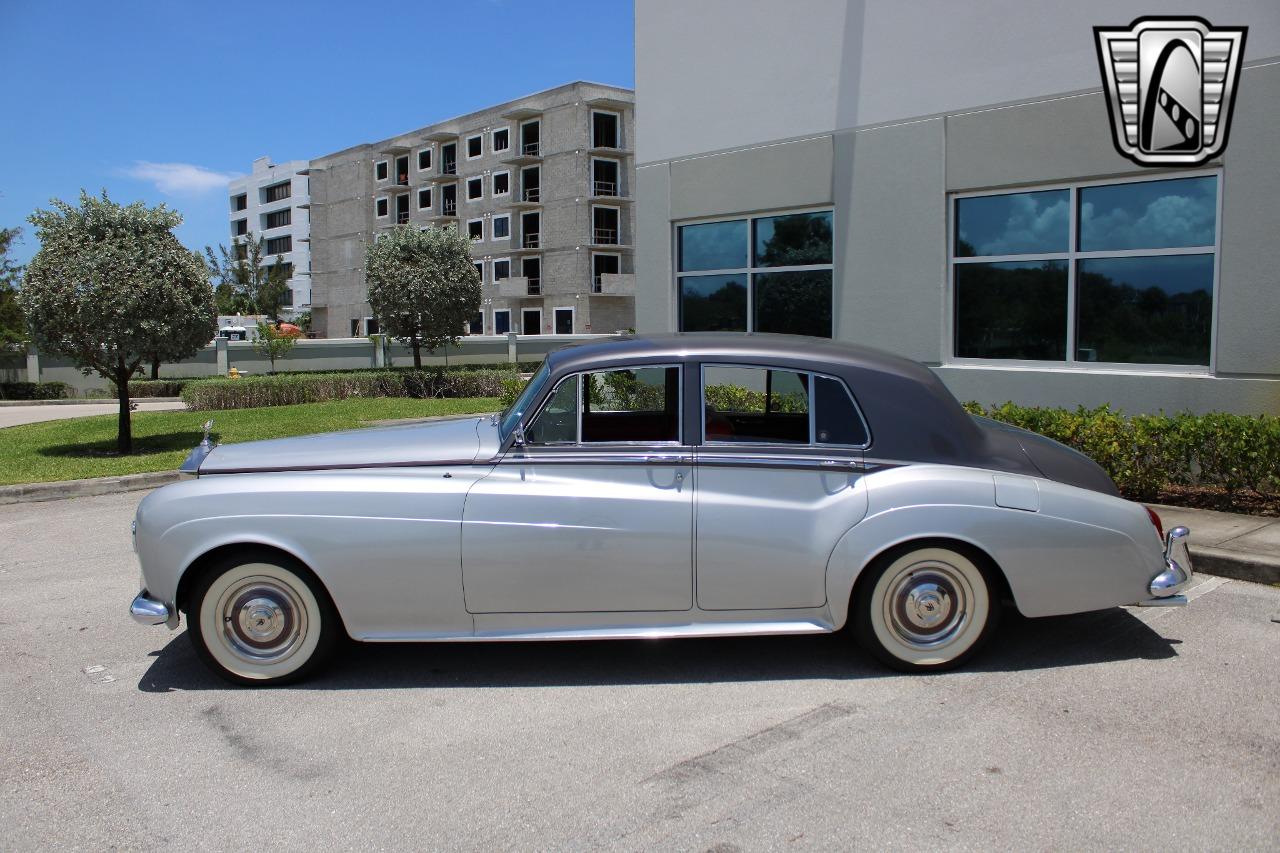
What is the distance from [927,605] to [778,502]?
88cm

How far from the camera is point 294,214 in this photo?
90188 mm

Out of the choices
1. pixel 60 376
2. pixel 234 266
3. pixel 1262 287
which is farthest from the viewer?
pixel 234 266

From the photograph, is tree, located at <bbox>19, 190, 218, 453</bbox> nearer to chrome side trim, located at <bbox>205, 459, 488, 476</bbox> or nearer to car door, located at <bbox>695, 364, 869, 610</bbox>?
chrome side trim, located at <bbox>205, 459, 488, 476</bbox>

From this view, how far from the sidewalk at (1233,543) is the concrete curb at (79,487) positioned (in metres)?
10.2

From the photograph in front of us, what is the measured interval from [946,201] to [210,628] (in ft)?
29.3

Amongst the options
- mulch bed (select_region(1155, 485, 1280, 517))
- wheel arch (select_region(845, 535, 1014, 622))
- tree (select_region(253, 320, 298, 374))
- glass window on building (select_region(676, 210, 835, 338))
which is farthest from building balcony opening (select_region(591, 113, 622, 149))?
wheel arch (select_region(845, 535, 1014, 622))

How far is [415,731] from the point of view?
4281 mm

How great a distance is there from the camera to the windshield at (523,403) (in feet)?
15.9

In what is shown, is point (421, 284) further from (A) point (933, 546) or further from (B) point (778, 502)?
(A) point (933, 546)

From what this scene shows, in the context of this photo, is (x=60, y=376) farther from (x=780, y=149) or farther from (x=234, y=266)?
(x=234, y=266)

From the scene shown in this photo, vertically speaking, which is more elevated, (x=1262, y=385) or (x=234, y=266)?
(x=234, y=266)

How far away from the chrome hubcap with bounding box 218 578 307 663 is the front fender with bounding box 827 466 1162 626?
2.56 meters

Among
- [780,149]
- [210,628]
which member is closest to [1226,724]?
[210,628]

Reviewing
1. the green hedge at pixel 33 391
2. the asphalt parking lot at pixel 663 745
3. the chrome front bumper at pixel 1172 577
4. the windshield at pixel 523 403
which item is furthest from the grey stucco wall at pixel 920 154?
the green hedge at pixel 33 391
